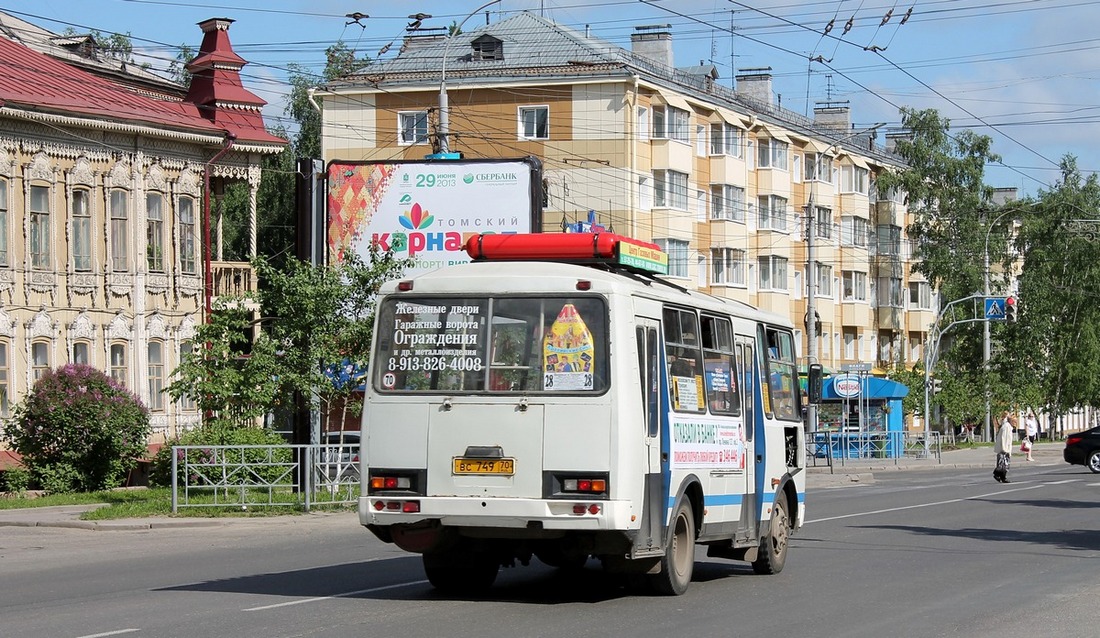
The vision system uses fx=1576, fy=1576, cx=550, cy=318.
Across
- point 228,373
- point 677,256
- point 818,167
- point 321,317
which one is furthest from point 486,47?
point 228,373

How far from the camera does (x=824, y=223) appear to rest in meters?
77.8

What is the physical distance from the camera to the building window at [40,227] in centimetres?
3584

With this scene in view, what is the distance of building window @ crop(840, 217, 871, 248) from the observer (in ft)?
263

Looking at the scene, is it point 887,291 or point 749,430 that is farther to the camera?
point 887,291

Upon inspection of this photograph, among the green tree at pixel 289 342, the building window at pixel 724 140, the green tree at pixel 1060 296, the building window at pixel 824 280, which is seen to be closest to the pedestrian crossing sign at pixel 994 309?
the building window at pixel 724 140

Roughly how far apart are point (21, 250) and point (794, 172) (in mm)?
45423

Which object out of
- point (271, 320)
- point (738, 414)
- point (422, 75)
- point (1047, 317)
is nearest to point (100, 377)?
point (271, 320)

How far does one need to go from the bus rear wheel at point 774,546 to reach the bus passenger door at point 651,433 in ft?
10.0

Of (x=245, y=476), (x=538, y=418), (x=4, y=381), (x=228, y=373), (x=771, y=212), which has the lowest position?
(x=245, y=476)

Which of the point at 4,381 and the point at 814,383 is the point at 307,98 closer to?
the point at 4,381

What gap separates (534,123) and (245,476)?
38801 millimetres

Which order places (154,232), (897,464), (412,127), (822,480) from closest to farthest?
(154,232) → (822,480) → (897,464) → (412,127)

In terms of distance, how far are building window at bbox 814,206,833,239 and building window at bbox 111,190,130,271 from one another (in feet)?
148

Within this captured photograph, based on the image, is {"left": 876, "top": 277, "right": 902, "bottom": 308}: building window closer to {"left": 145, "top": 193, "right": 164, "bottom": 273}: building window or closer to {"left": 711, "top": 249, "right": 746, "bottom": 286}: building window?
{"left": 711, "top": 249, "right": 746, "bottom": 286}: building window
